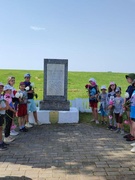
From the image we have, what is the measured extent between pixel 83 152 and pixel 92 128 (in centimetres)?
260

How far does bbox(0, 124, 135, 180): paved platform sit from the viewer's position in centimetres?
415

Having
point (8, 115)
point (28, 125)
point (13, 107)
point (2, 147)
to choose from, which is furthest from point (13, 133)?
point (2, 147)

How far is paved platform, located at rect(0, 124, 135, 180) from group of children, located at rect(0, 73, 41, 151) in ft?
0.99

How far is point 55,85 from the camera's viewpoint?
931cm

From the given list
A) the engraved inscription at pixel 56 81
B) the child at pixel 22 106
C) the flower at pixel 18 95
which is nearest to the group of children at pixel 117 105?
the engraved inscription at pixel 56 81

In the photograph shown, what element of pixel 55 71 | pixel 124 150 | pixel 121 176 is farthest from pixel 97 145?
pixel 55 71

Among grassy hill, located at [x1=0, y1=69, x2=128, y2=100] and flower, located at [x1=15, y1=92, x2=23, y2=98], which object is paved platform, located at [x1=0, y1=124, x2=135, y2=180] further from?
grassy hill, located at [x1=0, y1=69, x2=128, y2=100]

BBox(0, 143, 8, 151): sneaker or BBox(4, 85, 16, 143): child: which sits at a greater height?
BBox(4, 85, 16, 143): child

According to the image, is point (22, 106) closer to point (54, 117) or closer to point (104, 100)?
point (54, 117)

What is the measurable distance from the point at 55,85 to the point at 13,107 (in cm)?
285

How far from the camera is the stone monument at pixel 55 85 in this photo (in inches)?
362

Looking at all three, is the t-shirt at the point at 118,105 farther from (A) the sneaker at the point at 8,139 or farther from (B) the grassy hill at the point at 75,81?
(B) the grassy hill at the point at 75,81

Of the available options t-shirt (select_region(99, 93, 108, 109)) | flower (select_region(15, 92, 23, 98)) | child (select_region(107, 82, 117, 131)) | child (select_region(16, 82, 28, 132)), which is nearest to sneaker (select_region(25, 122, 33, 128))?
child (select_region(16, 82, 28, 132))

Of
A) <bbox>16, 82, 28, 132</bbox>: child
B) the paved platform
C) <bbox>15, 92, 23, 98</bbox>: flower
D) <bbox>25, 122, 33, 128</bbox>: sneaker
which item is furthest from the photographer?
<bbox>25, 122, 33, 128</bbox>: sneaker
